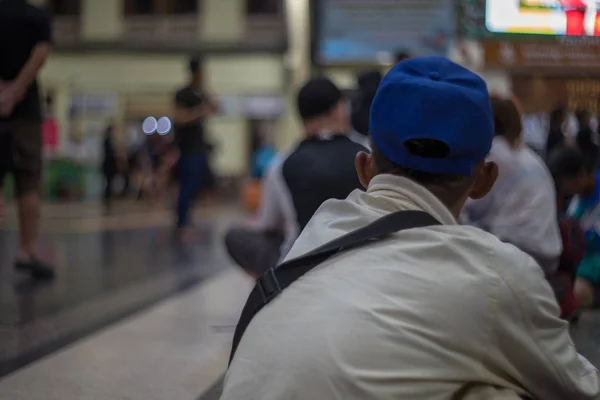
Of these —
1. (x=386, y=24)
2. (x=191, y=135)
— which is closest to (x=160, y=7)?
(x=386, y=24)

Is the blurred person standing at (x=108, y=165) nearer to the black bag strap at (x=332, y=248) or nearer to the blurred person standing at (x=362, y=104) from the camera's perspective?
the blurred person standing at (x=362, y=104)

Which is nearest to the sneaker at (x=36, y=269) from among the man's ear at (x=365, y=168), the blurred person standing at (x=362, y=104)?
the blurred person standing at (x=362, y=104)

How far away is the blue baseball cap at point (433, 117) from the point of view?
55.8 inches

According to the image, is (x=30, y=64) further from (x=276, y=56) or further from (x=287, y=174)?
(x=276, y=56)

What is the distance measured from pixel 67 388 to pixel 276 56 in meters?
21.5

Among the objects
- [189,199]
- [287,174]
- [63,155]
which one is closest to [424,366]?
[287,174]

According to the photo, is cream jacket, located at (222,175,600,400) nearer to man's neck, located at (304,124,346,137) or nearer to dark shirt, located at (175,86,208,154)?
man's neck, located at (304,124,346,137)

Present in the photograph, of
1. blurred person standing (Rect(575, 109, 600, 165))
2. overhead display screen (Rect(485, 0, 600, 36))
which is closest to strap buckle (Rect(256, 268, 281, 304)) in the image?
blurred person standing (Rect(575, 109, 600, 165))

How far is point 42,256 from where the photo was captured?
6688 millimetres

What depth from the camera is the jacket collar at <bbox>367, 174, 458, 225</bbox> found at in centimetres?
148

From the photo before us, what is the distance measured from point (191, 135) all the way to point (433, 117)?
23.1 ft

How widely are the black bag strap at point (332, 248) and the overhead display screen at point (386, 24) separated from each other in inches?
286

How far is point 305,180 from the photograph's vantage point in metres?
3.30

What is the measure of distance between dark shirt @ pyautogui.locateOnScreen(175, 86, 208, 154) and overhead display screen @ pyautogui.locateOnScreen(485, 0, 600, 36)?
2807mm
